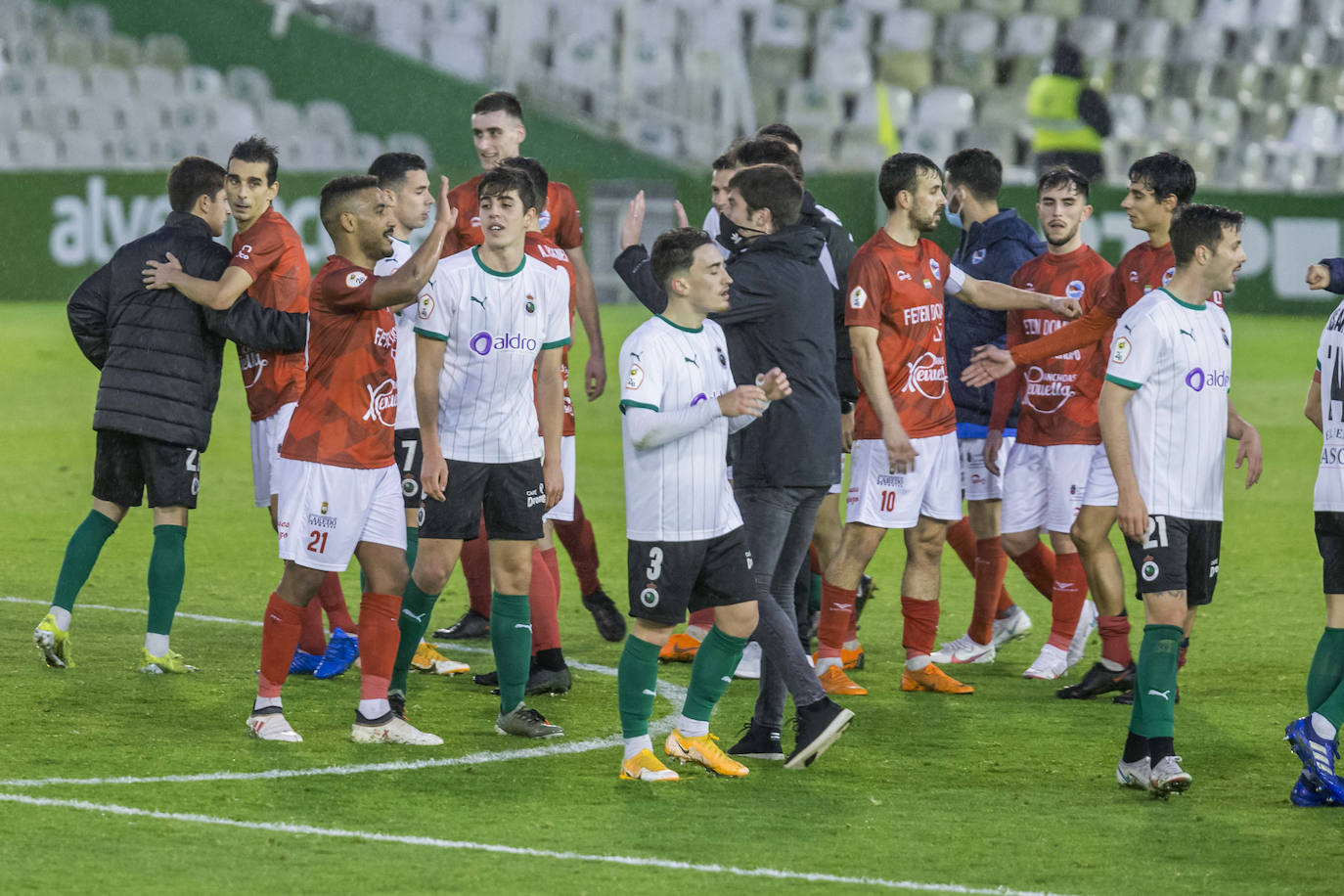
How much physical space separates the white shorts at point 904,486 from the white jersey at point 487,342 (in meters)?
1.55

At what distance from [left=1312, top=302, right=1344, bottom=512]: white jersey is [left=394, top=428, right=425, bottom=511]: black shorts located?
359 cm

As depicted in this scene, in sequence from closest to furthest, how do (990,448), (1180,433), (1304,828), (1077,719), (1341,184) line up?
(1304,828) < (1180,433) < (1077,719) < (990,448) < (1341,184)

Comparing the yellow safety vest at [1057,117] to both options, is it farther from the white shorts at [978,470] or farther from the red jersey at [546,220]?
the red jersey at [546,220]

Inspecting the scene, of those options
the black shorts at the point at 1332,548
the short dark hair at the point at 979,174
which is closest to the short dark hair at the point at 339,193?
the short dark hair at the point at 979,174

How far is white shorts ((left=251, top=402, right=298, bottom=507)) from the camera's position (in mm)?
7109

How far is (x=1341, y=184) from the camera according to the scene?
31094mm

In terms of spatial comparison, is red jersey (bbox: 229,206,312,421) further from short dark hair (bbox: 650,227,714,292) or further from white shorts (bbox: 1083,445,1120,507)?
white shorts (bbox: 1083,445,1120,507)

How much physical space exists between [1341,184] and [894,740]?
27.9m

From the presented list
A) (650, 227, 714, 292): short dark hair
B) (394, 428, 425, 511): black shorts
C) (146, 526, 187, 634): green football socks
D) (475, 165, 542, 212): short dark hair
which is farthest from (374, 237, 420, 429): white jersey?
(650, 227, 714, 292): short dark hair

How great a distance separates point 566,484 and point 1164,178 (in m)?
2.76

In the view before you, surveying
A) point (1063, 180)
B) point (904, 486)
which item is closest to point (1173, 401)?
point (904, 486)

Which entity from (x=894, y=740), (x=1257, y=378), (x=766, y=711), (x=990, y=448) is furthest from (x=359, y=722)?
(x=1257, y=378)

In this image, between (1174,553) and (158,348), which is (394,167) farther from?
(1174,553)

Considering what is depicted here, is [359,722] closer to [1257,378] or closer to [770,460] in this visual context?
[770,460]
